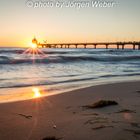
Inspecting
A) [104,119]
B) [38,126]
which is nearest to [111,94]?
[104,119]

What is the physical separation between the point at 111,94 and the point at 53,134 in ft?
10.7

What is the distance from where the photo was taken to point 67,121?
3.51 metres

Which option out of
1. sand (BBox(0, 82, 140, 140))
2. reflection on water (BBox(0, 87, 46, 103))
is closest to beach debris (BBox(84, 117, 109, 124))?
sand (BBox(0, 82, 140, 140))

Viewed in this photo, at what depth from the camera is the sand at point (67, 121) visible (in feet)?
9.78

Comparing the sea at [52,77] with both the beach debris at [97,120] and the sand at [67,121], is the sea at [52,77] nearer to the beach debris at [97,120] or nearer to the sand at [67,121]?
the sand at [67,121]

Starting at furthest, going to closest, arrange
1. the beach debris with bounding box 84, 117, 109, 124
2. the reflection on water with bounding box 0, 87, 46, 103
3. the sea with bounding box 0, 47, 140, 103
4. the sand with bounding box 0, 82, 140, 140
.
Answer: the sea with bounding box 0, 47, 140, 103 < the reflection on water with bounding box 0, 87, 46, 103 < the beach debris with bounding box 84, 117, 109, 124 < the sand with bounding box 0, 82, 140, 140

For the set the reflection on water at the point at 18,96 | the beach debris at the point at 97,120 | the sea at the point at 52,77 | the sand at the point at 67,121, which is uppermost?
the beach debris at the point at 97,120

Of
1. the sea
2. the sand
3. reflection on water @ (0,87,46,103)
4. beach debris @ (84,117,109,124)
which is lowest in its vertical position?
the sea

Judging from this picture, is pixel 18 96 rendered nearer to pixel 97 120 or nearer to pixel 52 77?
pixel 97 120

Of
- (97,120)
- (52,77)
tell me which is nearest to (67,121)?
(97,120)

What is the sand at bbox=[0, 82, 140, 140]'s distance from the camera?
117 inches

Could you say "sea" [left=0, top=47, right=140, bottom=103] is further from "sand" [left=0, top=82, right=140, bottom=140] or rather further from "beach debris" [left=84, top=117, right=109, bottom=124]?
"beach debris" [left=84, top=117, right=109, bottom=124]

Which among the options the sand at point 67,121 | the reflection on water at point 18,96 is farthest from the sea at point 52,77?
the sand at point 67,121

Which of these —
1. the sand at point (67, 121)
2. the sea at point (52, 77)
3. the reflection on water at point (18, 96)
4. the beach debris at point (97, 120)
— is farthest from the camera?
the sea at point (52, 77)
